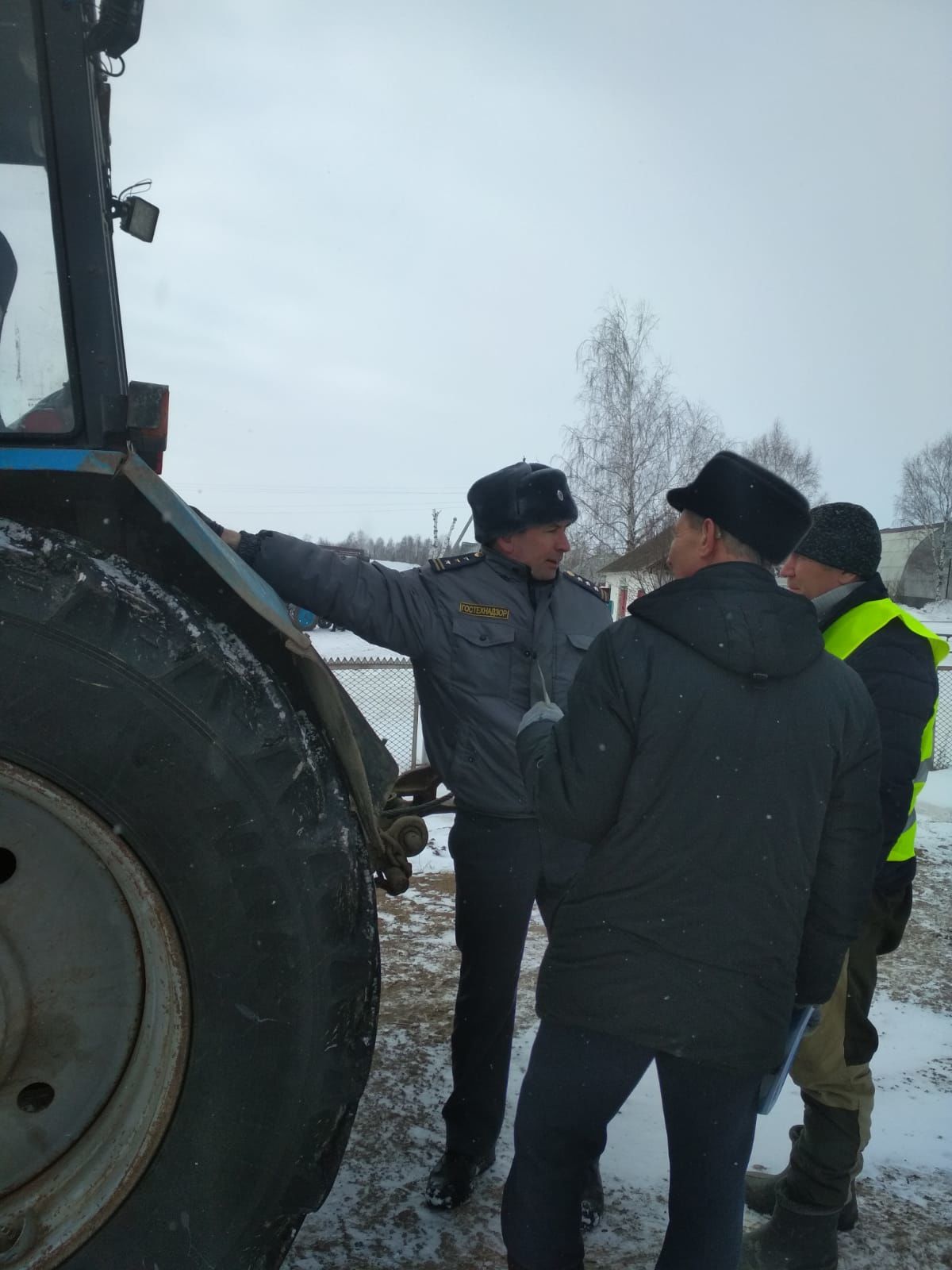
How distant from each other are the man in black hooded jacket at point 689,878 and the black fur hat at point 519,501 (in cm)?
88

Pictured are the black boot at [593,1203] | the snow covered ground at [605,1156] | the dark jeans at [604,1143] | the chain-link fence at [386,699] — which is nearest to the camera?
the dark jeans at [604,1143]

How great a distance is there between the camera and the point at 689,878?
154cm

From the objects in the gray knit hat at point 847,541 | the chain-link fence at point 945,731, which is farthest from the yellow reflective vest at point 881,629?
the chain-link fence at point 945,731

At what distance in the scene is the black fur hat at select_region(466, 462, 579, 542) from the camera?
8.18 ft

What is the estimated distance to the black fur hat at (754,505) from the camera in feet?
5.49

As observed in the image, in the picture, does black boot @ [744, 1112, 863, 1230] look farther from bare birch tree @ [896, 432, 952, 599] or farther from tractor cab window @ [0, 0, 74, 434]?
bare birch tree @ [896, 432, 952, 599]

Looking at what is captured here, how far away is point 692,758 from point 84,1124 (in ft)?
3.71

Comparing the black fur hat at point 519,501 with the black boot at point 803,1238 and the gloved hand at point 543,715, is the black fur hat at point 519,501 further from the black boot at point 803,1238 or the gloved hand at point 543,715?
the black boot at point 803,1238

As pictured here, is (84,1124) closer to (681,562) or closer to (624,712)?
(624,712)

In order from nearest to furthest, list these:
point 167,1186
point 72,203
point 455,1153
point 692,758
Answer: point 167,1186 < point 692,758 < point 72,203 < point 455,1153

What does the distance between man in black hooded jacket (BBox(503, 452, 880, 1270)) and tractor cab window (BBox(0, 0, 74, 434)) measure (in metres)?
1.12

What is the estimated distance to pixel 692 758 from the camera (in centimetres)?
154

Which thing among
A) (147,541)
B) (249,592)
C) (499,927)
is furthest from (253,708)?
(499,927)

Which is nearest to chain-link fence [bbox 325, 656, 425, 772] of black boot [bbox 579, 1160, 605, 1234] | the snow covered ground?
the snow covered ground
